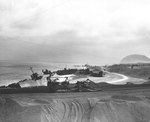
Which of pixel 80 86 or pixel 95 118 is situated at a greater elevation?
pixel 80 86

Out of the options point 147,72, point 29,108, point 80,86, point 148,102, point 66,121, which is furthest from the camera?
point 147,72

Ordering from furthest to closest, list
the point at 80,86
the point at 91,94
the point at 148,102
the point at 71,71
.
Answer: the point at 71,71
the point at 80,86
the point at 91,94
the point at 148,102

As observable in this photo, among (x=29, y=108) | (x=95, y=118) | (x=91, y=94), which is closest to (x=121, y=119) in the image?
(x=95, y=118)

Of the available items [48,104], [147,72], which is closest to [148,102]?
[48,104]

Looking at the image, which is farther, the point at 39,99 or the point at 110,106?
the point at 39,99

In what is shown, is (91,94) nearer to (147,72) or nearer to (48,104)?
(48,104)

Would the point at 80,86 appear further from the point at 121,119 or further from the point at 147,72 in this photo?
the point at 147,72
